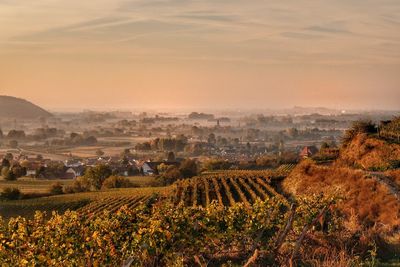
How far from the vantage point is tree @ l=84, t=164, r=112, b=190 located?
287 ft

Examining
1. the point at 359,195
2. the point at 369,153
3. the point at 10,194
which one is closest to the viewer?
the point at 359,195

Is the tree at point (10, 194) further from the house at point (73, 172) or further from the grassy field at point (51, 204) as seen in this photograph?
the house at point (73, 172)

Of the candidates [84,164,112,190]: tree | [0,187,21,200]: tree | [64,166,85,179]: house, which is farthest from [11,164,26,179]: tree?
[0,187,21,200]: tree

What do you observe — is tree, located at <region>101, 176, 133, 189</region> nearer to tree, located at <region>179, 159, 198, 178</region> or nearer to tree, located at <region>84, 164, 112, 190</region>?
tree, located at <region>84, 164, 112, 190</region>

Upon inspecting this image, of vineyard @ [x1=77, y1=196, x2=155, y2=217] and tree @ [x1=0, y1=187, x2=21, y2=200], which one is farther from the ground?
vineyard @ [x1=77, y1=196, x2=155, y2=217]

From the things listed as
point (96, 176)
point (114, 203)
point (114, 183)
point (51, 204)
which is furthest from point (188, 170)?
point (114, 203)

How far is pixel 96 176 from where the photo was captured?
89.2m

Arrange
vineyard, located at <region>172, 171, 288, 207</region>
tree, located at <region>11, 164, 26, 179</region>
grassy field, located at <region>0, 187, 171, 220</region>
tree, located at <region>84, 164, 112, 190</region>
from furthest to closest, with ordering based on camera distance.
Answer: tree, located at <region>11, 164, 26, 179</region>, tree, located at <region>84, 164, 112, 190</region>, grassy field, located at <region>0, 187, 171, 220</region>, vineyard, located at <region>172, 171, 288, 207</region>

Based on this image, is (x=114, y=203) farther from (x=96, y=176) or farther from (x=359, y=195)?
(x=96, y=176)

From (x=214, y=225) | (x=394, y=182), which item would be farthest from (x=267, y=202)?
(x=394, y=182)

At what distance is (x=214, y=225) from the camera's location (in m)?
11.1

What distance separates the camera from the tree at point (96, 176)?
3445 inches

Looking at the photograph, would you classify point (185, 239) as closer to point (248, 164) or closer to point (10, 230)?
point (10, 230)

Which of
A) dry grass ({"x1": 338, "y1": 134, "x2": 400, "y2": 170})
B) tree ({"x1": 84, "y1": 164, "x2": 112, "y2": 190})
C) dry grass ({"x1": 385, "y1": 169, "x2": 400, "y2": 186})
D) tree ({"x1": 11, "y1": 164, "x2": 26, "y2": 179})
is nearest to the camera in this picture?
dry grass ({"x1": 385, "y1": 169, "x2": 400, "y2": 186})
